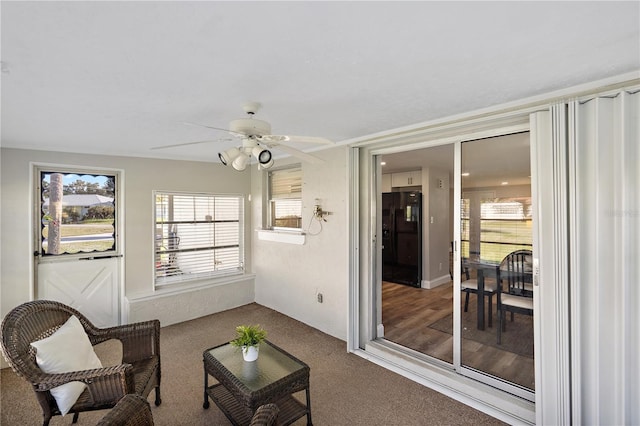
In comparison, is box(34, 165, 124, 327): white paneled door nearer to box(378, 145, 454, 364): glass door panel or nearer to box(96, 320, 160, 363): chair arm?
box(96, 320, 160, 363): chair arm

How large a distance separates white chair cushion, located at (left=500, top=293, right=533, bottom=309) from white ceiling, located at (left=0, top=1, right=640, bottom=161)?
1547 millimetres

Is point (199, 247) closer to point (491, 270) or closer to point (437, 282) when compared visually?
point (491, 270)

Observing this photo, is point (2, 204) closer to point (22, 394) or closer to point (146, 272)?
point (146, 272)

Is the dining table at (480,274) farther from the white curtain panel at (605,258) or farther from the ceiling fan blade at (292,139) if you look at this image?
the ceiling fan blade at (292,139)

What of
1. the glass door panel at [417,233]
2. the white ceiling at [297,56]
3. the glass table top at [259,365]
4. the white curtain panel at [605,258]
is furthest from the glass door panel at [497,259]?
the glass door panel at [417,233]

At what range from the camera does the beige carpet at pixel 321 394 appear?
91.7 inches

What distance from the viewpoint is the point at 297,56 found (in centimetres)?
155

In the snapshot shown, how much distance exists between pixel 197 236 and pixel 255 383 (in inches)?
123

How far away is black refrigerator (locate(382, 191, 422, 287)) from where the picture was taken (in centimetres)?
577

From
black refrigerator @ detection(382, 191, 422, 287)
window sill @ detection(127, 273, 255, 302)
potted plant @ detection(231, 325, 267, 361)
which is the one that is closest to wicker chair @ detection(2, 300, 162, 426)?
potted plant @ detection(231, 325, 267, 361)

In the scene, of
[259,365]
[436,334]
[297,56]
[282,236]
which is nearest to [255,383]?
[259,365]

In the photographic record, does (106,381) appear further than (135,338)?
No

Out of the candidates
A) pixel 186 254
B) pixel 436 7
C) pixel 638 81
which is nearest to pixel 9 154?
pixel 186 254

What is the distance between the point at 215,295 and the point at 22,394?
7.39 feet
